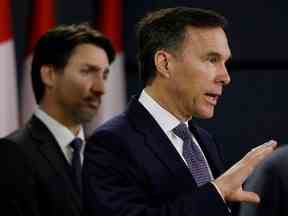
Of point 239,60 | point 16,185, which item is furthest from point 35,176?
point 239,60

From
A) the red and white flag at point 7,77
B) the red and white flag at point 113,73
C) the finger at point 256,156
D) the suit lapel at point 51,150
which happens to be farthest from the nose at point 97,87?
the finger at point 256,156

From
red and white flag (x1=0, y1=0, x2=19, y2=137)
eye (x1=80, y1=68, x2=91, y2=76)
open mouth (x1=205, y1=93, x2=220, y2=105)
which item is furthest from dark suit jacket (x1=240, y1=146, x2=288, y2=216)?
red and white flag (x1=0, y1=0, x2=19, y2=137)

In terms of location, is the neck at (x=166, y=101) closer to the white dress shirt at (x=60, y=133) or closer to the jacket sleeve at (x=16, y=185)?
the jacket sleeve at (x=16, y=185)

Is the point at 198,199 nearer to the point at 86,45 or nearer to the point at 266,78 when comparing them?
the point at 86,45

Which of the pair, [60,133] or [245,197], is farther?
[60,133]

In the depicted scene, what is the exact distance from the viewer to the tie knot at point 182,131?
1355 mm

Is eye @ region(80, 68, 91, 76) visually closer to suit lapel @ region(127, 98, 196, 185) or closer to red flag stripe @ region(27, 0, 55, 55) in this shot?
red flag stripe @ region(27, 0, 55, 55)

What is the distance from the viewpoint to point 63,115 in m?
1.90

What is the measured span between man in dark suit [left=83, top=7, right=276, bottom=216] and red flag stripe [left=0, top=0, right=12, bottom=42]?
0.96 m

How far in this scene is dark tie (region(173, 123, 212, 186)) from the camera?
4.33ft

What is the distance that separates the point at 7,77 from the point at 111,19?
439 millimetres

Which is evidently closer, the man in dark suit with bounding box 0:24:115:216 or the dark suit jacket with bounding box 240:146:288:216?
the dark suit jacket with bounding box 240:146:288:216

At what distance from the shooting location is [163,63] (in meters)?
1.38

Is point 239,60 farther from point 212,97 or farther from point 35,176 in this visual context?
point 212,97
